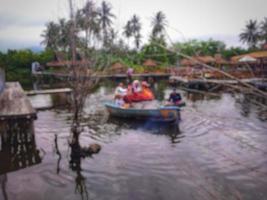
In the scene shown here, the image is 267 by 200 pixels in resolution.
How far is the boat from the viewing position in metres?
11.7

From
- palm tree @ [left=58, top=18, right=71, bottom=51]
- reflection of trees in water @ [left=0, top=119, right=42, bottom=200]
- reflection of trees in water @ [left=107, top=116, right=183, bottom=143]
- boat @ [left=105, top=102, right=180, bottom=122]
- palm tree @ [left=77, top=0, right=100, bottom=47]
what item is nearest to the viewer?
palm tree @ [left=77, top=0, right=100, bottom=47]

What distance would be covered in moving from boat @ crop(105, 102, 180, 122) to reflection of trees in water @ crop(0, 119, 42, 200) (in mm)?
4955

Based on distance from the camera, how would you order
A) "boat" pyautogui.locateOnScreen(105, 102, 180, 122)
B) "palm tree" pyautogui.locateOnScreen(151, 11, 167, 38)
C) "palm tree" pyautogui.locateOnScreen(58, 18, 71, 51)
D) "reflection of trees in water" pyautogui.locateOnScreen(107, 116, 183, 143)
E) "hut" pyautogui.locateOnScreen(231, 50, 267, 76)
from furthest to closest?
"boat" pyautogui.locateOnScreen(105, 102, 180, 122)
"reflection of trees in water" pyautogui.locateOnScreen(107, 116, 183, 143)
"palm tree" pyautogui.locateOnScreen(58, 18, 71, 51)
"hut" pyautogui.locateOnScreen(231, 50, 267, 76)
"palm tree" pyautogui.locateOnScreen(151, 11, 167, 38)

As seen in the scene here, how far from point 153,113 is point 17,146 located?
605 centimetres

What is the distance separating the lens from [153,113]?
11961 millimetres

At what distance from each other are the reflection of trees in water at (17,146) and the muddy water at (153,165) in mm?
312

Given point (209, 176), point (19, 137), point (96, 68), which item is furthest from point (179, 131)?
point (19, 137)

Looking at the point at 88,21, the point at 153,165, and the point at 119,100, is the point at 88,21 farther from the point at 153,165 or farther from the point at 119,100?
the point at 119,100

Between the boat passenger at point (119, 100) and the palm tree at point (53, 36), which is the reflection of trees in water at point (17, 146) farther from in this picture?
the boat passenger at point (119, 100)

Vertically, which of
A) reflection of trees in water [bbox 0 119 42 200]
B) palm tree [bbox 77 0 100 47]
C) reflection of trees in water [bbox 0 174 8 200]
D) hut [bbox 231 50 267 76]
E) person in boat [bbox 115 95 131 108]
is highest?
palm tree [bbox 77 0 100 47]

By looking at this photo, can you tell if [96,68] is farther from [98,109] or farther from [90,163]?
[98,109]

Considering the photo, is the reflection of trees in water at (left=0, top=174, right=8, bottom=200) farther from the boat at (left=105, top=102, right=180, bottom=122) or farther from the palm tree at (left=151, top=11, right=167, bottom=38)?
the boat at (left=105, top=102, right=180, bottom=122)

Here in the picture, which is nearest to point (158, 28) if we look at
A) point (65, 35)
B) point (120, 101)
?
point (65, 35)

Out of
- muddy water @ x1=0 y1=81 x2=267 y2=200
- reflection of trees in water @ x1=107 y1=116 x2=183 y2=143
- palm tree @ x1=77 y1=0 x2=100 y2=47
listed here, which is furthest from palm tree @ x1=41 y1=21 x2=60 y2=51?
reflection of trees in water @ x1=107 y1=116 x2=183 y2=143
